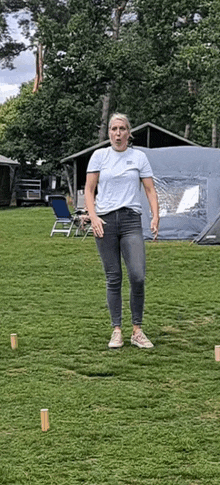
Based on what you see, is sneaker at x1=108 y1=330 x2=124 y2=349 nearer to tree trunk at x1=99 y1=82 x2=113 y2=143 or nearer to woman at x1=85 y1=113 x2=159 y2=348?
woman at x1=85 y1=113 x2=159 y2=348

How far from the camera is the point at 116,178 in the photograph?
6.55 meters

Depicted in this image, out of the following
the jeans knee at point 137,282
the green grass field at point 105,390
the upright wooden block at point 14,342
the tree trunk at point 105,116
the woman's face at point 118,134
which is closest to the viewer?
the green grass field at point 105,390

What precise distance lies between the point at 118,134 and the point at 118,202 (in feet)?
1.77

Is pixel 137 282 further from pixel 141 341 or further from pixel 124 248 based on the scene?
pixel 141 341

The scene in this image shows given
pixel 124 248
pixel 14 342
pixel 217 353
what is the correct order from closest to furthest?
pixel 217 353, pixel 124 248, pixel 14 342

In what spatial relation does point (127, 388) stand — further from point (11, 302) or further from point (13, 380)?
point (11, 302)

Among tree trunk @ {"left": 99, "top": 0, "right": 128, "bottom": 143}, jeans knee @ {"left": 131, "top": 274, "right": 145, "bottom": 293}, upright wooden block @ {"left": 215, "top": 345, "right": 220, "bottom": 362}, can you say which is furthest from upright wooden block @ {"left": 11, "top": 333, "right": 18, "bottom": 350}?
tree trunk @ {"left": 99, "top": 0, "right": 128, "bottom": 143}

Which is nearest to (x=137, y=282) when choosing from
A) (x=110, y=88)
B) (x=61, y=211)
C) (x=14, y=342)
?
(x=14, y=342)

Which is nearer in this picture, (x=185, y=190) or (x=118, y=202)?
(x=118, y=202)

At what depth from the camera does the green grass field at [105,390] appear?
411 centimetres

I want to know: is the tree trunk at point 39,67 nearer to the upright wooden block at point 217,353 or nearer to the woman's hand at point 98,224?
the woman's hand at point 98,224

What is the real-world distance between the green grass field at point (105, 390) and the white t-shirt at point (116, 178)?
1230mm

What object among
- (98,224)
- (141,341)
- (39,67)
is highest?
(39,67)

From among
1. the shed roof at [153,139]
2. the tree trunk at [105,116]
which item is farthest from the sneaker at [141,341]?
the tree trunk at [105,116]
